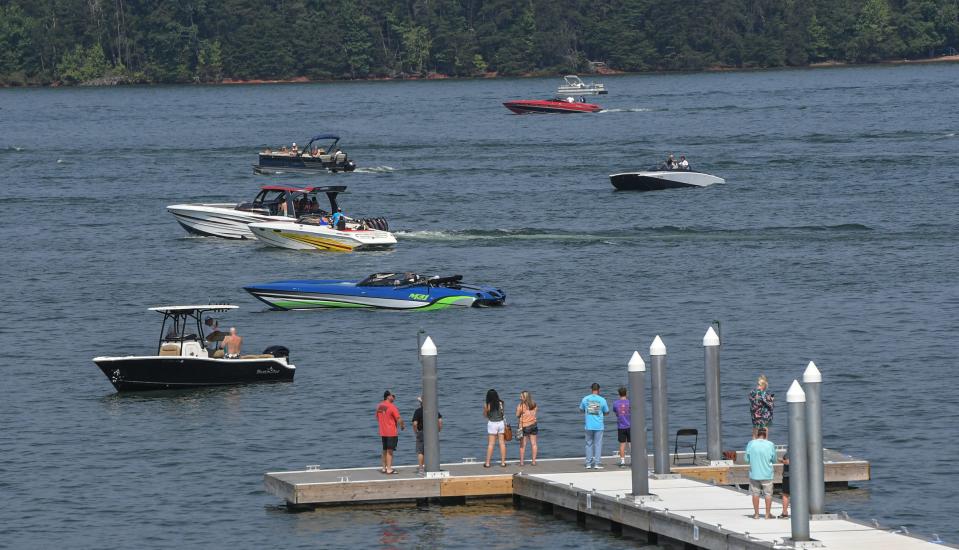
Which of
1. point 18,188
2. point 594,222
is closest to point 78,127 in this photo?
point 18,188

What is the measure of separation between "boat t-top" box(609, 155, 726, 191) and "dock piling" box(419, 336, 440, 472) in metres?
67.0

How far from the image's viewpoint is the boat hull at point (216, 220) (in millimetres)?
85375

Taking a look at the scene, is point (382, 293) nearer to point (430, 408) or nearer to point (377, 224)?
point (377, 224)

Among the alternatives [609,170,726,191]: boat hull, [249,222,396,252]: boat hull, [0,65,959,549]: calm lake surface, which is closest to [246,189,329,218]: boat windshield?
[249,222,396,252]: boat hull

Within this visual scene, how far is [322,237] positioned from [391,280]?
608 inches

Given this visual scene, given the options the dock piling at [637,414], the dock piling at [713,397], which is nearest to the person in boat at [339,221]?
the dock piling at [713,397]

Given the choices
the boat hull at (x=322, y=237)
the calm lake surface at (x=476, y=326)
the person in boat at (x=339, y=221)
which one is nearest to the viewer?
the calm lake surface at (x=476, y=326)

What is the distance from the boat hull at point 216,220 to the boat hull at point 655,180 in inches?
1041

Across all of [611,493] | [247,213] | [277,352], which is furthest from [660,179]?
[611,493]

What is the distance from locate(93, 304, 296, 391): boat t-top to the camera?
167 ft

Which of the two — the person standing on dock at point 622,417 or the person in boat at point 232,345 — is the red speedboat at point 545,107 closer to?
the person in boat at point 232,345

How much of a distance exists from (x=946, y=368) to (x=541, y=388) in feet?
41.0

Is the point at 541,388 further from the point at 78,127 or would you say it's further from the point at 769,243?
the point at 78,127

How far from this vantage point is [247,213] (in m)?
85.1
